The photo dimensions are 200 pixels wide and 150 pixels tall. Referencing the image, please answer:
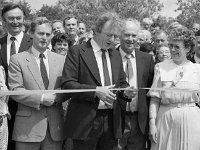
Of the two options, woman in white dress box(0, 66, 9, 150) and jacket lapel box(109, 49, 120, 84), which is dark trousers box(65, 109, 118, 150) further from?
woman in white dress box(0, 66, 9, 150)

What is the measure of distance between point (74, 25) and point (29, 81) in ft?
13.0

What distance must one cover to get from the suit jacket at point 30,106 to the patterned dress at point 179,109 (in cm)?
146

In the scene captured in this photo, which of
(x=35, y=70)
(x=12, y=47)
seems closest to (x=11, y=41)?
(x=12, y=47)

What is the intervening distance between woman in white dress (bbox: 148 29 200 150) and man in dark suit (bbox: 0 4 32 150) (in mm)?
1957

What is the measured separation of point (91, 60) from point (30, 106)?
1.01m

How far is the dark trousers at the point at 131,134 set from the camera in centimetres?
574

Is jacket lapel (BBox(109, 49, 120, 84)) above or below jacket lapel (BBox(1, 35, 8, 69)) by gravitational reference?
below

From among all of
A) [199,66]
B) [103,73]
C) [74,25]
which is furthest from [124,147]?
[74,25]

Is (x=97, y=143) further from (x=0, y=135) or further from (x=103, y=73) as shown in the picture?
(x=0, y=135)

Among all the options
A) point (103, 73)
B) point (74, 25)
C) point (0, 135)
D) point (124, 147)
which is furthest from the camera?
point (74, 25)

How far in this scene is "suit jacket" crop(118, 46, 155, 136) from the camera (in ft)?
18.8

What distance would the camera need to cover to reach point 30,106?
17.1 ft

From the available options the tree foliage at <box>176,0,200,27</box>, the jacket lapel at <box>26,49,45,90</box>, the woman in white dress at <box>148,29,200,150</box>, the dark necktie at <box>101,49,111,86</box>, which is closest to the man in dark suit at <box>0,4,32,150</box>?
the jacket lapel at <box>26,49,45,90</box>

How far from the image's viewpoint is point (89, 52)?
545 cm
